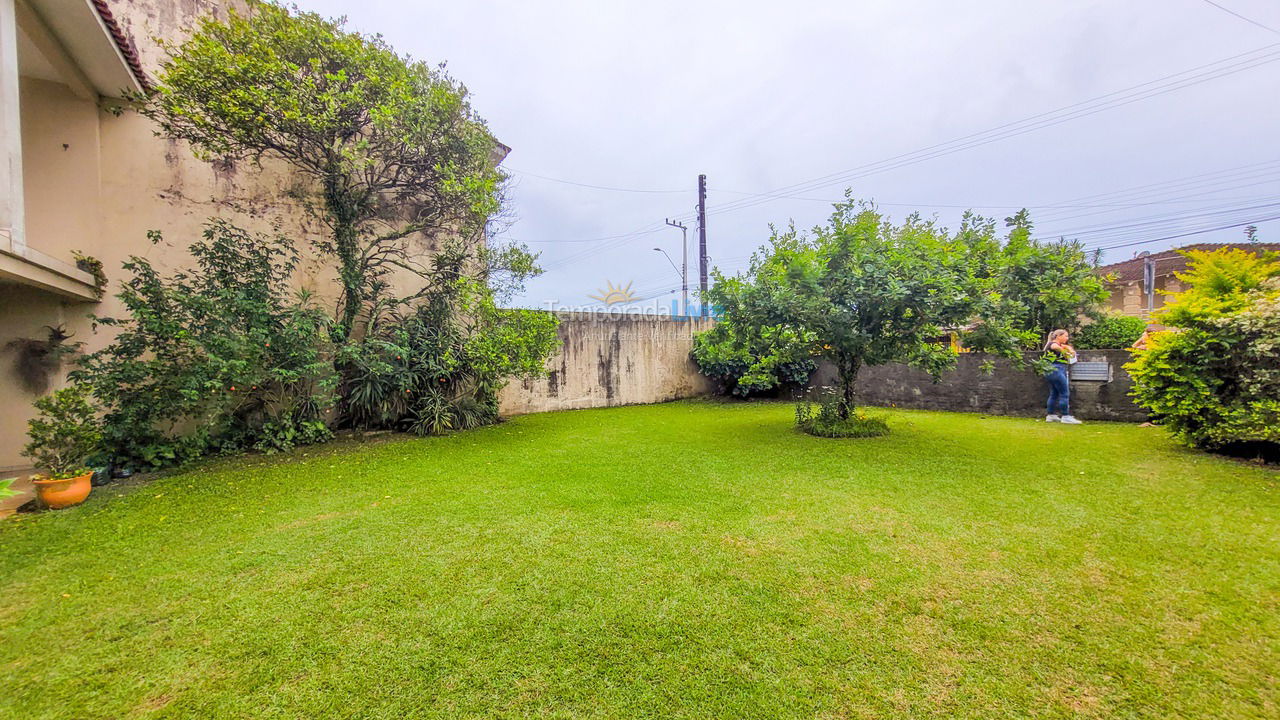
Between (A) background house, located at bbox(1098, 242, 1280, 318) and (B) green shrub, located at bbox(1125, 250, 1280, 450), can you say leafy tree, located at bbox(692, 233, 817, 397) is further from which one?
(A) background house, located at bbox(1098, 242, 1280, 318)

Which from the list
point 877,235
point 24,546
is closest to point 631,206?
point 877,235

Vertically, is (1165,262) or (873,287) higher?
(1165,262)

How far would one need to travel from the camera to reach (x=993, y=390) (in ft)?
20.1

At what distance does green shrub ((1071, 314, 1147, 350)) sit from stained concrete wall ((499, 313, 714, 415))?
19.1ft

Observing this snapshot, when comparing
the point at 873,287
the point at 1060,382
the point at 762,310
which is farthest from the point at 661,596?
the point at 1060,382

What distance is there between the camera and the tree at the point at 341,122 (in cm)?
389

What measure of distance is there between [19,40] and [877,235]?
781cm

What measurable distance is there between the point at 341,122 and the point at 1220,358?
834cm

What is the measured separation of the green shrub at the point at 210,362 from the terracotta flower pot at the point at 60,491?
0.80 metres

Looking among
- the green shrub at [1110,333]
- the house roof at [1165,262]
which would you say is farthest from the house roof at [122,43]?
the house roof at [1165,262]

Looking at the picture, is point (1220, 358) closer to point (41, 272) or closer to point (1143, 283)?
point (41, 272)

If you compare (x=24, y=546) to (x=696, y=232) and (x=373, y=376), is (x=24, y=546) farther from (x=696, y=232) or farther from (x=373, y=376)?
(x=696, y=232)

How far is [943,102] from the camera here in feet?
30.8

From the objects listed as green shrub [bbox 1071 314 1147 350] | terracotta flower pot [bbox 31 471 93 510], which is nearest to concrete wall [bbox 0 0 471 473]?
terracotta flower pot [bbox 31 471 93 510]
